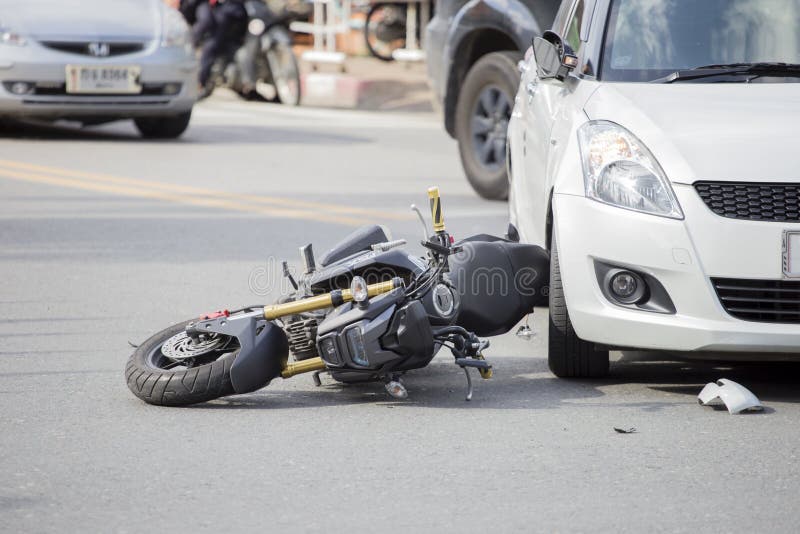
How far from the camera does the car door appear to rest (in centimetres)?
597

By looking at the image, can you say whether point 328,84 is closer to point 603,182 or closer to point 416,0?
point 416,0

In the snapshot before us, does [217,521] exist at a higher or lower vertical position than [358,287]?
lower

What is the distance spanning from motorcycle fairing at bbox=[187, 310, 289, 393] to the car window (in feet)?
6.21

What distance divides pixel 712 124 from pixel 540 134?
1.21 metres

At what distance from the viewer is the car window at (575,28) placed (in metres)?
6.16

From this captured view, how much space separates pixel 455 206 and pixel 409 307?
5.26 meters

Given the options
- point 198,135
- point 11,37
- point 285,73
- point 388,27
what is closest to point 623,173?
point 11,37

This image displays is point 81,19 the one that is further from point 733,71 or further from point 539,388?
point 539,388

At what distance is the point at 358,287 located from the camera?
4.95m

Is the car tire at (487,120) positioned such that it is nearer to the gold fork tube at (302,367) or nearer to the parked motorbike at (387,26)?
the gold fork tube at (302,367)

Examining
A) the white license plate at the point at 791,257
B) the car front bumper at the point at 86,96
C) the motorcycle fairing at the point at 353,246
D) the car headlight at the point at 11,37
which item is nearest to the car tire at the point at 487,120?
the car front bumper at the point at 86,96

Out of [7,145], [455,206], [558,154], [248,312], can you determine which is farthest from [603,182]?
[7,145]

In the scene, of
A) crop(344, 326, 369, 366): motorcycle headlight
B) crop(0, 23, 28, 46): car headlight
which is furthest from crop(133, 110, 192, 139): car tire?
crop(344, 326, 369, 366): motorcycle headlight

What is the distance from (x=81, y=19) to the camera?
13328 mm
